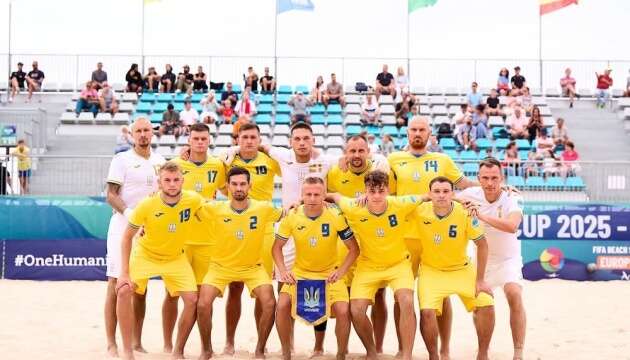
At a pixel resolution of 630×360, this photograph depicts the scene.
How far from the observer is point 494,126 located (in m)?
21.1

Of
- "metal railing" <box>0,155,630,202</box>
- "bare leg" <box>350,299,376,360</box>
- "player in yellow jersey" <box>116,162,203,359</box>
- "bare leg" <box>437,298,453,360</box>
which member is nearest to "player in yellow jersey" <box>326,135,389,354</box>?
"bare leg" <box>350,299,376,360</box>

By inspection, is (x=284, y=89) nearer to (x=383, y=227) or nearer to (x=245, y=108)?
(x=245, y=108)

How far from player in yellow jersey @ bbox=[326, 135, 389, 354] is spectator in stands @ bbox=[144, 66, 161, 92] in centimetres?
1621

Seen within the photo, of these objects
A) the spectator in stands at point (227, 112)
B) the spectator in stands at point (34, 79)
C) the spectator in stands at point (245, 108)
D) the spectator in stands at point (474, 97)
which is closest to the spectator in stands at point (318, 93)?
the spectator in stands at point (245, 108)

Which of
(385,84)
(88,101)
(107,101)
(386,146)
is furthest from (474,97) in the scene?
(88,101)

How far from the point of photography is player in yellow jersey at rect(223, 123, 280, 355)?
25.6 ft

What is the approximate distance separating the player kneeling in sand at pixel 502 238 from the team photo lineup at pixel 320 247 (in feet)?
0.04

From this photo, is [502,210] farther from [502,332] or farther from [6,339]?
[6,339]

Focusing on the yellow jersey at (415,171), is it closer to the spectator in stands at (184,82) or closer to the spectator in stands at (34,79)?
the spectator in stands at (184,82)

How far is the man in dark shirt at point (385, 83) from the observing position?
23.0 meters

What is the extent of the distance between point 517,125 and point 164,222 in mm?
14706

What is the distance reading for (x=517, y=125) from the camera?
20.6 m

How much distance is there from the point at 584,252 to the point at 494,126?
6970 millimetres

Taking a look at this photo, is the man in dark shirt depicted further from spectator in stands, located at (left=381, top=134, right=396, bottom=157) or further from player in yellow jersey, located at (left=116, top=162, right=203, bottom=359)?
player in yellow jersey, located at (left=116, top=162, right=203, bottom=359)
